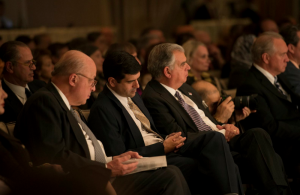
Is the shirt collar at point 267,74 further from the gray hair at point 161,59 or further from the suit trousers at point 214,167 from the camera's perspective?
the suit trousers at point 214,167

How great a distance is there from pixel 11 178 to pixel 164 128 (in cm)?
141

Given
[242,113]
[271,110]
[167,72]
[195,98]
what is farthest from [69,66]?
[271,110]

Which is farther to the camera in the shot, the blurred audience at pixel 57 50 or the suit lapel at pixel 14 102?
the blurred audience at pixel 57 50

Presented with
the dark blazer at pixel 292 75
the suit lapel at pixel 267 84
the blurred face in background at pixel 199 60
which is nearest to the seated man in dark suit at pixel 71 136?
the suit lapel at pixel 267 84

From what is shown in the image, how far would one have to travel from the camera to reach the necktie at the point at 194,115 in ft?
12.4

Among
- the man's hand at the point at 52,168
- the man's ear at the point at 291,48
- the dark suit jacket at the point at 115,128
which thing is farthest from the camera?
the man's ear at the point at 291,48

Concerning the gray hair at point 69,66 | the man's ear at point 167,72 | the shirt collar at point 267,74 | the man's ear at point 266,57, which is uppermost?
the gray hair at point 69,66

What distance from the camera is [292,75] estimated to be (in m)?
4.80

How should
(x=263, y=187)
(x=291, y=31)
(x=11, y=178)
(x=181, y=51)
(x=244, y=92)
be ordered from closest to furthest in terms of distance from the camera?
(x=11, y=178) < (x=263, y=187) < (x=181, y=51) < (x=244, y=92) < (x=291, y=31)

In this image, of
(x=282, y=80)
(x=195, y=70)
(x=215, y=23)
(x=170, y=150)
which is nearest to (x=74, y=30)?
(x=215, y=23)

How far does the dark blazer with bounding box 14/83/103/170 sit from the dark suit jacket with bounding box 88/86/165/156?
1.00ft

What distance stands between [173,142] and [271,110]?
56.5 inches

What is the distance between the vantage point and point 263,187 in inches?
137

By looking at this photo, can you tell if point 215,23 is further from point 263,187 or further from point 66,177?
point 66,177
